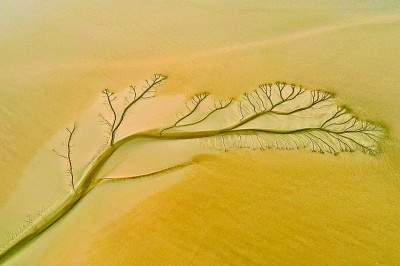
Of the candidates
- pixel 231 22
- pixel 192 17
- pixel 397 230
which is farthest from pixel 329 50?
pixel 397 230

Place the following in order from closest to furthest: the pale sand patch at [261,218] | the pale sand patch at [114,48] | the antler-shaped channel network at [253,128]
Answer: the pale sand patch at [261,218], the antler-shaped channel network at [253,128], the pale sand patch at [114,48]

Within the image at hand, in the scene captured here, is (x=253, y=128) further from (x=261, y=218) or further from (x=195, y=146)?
(x=261, y=218)

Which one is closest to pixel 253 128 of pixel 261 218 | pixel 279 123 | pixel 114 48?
pixel 279 123

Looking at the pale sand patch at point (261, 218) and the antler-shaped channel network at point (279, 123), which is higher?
the antler-shaped channel network at point (279, 123)

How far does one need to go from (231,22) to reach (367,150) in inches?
55.0

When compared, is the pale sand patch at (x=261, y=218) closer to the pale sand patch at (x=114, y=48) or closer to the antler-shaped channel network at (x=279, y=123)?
the antler-shaped channel network at (x=279, y=123)

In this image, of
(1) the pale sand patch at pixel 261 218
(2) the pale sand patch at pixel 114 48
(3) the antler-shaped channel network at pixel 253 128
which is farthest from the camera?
(2) the pale sand patch at pixel 114 48

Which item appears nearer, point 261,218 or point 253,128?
point 261,218

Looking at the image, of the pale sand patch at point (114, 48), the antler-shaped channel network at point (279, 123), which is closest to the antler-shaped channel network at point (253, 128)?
the antler-shaped channel network at point (279, 123)

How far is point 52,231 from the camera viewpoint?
2.74m

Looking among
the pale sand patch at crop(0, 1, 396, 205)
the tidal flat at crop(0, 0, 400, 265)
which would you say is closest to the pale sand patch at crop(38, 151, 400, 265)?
the tidal flat at crop(0, 0, 400, 265)

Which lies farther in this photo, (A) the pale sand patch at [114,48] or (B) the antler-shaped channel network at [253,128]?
(A) the pale sand patch at [114,48]

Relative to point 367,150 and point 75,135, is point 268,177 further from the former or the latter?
point 75,135

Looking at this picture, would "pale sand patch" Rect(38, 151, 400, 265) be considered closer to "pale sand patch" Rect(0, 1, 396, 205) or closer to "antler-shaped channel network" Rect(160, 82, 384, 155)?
"antler-shaped channel network" Rect(160, 82, 384, 155)
